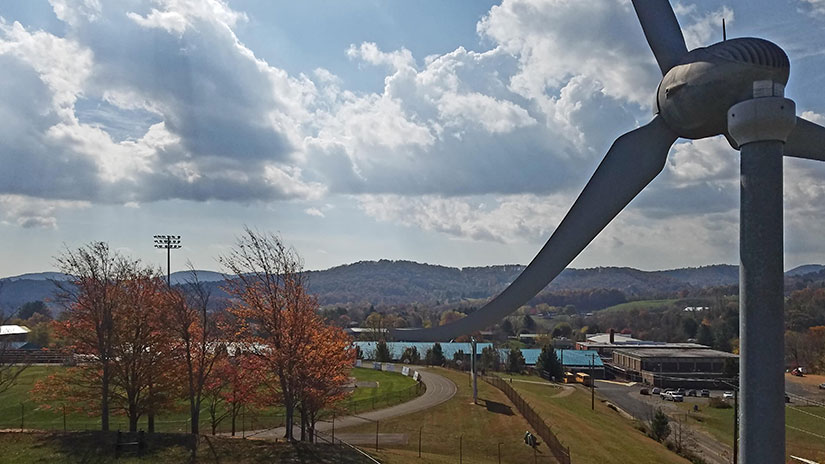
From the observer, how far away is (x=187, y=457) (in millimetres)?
27594

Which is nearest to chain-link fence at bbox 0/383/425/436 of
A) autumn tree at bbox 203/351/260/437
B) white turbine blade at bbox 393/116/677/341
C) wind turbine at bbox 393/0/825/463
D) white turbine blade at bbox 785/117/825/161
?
autumn tree at bbox 203/351/260/437

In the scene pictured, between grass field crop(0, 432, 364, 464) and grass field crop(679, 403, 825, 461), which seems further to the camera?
grass field crop(679, 403, 825, 461)

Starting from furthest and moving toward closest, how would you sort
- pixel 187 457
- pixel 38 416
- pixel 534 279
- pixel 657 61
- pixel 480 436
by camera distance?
pixel 38 416 < pixel 480 436 < pixel 187 457 < pixel 657 61 < pixel 534 279

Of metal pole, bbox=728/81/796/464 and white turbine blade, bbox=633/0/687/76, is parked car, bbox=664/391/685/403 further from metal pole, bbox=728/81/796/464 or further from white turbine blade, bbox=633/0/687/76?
white turbine blade, bbox=633/0/687/76

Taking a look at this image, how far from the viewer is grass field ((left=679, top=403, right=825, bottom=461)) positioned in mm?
49656

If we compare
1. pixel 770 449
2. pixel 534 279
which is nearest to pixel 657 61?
pixel 534 279

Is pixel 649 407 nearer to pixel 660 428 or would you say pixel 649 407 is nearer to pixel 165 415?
pixel 660 428

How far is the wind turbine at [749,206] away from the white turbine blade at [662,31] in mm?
580

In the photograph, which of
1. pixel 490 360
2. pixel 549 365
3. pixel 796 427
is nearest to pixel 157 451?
pixel 796 427

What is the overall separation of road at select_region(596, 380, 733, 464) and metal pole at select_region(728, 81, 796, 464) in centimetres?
4284

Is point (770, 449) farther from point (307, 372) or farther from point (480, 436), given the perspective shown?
point (480, 436)

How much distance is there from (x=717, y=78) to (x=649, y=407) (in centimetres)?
7280

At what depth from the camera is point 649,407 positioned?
7525 cm

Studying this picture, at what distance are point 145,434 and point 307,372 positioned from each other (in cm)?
854
